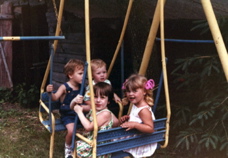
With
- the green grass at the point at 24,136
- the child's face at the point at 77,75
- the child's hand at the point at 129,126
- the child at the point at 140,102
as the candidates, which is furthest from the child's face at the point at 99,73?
the green grass at the point at 24,136

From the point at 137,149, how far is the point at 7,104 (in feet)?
15.6

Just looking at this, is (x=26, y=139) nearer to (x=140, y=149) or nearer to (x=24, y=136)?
(x=24, y=136)

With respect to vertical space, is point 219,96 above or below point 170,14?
below

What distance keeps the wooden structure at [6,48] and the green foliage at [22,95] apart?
0.57 feet

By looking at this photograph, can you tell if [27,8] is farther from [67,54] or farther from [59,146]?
[59,146]

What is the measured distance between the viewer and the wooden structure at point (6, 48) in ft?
24.7

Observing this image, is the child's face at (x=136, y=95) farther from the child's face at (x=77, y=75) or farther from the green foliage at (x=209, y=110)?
the green foliage at (x=209, y=110)

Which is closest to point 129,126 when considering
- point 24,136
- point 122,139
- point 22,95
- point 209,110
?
point 122,139

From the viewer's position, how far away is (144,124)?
2.94 m

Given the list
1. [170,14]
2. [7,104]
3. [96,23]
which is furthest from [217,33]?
[7,104]

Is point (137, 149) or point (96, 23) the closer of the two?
point (137, 149)

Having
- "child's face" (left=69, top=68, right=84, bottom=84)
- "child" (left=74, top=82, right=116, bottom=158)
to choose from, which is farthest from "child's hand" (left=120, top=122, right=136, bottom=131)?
"child's face" (left=69, top=68, right=84, bottom=84)

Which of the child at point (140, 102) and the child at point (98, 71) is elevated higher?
the child at point (98, 71)

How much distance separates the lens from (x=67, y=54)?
Result: 21.0 ft
